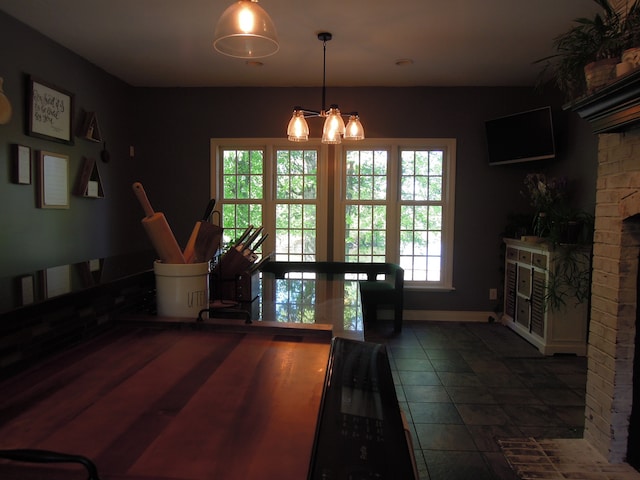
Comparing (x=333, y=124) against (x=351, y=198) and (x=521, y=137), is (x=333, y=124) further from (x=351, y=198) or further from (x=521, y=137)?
(x=521, y=137)

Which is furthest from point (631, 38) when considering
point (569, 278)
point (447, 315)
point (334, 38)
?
point (447, 315)

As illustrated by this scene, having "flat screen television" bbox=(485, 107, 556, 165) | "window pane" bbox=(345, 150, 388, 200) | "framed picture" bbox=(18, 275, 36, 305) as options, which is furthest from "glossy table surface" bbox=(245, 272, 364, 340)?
"flat screen television" bbox=(485, 107, 556, 165)

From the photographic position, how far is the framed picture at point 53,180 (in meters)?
3.31

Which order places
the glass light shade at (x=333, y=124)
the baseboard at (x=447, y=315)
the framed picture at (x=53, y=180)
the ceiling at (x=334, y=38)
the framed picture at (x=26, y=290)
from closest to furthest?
1. the framed picture at (x=26, y=290)
2. the ceiling at (x=334, y=38)
3. the glass light shade at (x=333, y=124)
4. the framed picture at (x=53, y=180)
5. the baseboard at (x=447, y=315)

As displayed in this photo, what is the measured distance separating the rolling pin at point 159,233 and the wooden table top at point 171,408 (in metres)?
0.31

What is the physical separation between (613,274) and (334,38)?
260cm

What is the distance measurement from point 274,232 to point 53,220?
2.23 meters

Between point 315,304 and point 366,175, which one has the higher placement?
point 366,175

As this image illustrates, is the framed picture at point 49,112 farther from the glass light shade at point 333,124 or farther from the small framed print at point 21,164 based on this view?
the glass light shade at point 333,124

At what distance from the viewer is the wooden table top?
0.61 m

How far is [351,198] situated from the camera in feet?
15.8

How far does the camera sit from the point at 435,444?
7.41 feet

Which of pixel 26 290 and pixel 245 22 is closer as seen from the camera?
pixel 26 290

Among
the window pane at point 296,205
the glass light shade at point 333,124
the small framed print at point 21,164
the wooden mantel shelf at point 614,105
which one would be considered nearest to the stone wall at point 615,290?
the wooden mantel shelf at point 614,105
